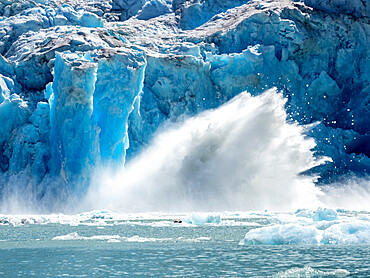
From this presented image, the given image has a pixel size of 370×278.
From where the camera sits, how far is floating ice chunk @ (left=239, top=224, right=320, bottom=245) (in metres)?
19.5

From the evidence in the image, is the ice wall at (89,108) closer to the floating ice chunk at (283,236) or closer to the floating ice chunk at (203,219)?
the floating ice chunk at (203,219)

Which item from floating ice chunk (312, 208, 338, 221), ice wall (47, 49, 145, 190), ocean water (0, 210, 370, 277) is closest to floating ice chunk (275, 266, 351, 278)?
ocean water (0, 210, 370, 277)

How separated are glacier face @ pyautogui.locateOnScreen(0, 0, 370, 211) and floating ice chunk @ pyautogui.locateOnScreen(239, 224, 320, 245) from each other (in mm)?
20295

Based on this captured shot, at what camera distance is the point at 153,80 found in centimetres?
4356

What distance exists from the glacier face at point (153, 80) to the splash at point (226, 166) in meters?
1.00

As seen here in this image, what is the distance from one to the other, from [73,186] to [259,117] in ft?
46.7

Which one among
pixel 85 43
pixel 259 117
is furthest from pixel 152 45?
pixel 259 117

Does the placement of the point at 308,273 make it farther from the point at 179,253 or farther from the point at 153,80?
the point at 153,80

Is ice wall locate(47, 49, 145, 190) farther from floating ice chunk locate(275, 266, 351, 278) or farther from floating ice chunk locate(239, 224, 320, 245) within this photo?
floating ice chunk locate(275, 266, 351, 278)

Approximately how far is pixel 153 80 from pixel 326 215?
68.2ft

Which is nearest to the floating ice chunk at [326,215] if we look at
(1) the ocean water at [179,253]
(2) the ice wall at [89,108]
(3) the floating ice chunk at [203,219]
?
(1) the ocean water at [179,253]

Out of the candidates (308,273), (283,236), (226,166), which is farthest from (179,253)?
(226,166)

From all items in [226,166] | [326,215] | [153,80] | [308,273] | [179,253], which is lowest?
[308,273]

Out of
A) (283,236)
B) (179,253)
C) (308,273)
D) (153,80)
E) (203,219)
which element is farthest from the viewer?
(153,80)
